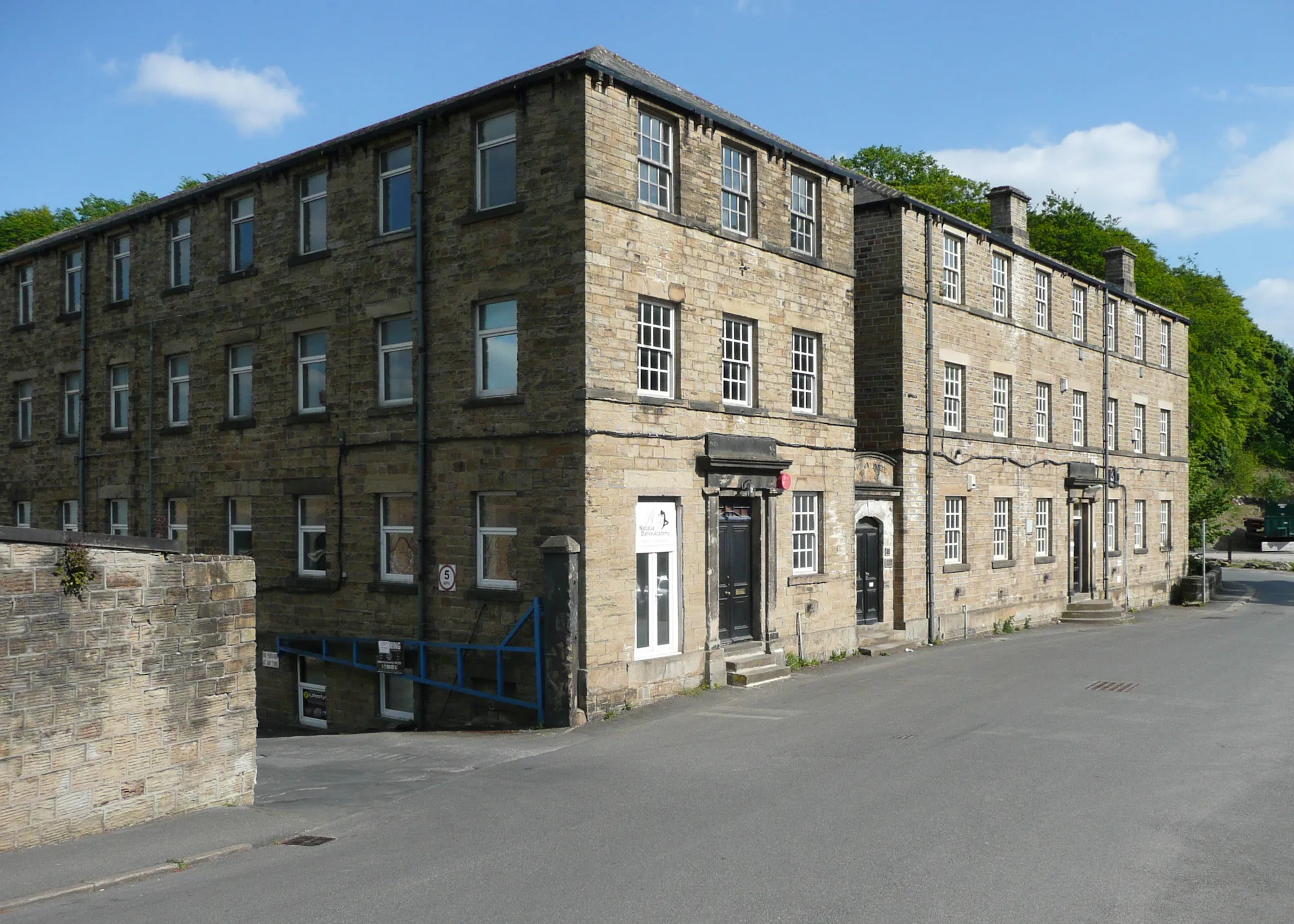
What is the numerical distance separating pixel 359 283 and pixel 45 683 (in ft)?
37.0

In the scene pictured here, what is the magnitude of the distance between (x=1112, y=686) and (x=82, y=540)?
15583 millimetres

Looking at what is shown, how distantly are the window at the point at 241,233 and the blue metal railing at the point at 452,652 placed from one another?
7.47 m

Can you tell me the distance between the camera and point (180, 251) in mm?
23672

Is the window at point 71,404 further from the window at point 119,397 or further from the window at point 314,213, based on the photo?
the window at point 314,213

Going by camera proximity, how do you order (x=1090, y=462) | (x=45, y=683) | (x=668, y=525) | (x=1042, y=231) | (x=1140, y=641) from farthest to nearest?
(x=1042, y=231)
(x=1090, y=462)
(x=1140, y=641)
(x=668, y=525)
(x=45, y=683)

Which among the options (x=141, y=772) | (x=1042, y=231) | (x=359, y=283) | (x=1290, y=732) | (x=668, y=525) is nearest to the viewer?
(x=141, y=772)

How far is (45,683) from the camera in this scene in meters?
9.31

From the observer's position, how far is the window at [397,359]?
18922 mm

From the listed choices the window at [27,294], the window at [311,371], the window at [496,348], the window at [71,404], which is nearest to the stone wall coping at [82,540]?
the window at [496,348]

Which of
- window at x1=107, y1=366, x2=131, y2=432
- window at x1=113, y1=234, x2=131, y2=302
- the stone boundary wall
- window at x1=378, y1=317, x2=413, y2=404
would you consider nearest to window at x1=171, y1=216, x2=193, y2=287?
window at x1=113, y1=234, x2=131, y2=302

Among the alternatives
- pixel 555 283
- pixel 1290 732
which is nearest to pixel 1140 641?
pixel 1290 732

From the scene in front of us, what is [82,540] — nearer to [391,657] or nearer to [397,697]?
[391,657]

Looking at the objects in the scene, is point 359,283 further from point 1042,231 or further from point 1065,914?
point 1042,231

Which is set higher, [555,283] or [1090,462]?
[555,283]
